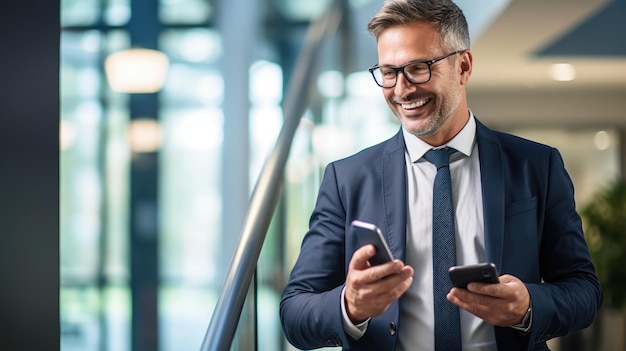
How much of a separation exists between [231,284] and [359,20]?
14.9 feet

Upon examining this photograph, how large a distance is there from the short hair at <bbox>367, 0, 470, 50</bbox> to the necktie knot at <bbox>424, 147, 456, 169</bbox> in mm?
235

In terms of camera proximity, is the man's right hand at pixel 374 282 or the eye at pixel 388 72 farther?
the eye at pixel 388 72

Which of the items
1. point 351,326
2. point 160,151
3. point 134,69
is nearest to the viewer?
point 351,326

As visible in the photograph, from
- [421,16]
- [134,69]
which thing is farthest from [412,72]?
[134,69]

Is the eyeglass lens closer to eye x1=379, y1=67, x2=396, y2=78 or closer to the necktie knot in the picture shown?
eye x1=379, y1=67, x2=396, y2=78

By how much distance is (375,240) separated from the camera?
190cm

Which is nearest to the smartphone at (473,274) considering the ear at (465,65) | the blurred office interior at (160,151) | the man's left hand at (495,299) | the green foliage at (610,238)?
the man's left hand at (495,299)

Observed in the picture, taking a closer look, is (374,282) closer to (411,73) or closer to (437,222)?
(437,222)

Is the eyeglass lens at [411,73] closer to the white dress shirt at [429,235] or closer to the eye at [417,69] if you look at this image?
the eye at [417,69]

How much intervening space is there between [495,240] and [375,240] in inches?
12.9

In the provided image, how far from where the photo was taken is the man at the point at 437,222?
82.0 inches

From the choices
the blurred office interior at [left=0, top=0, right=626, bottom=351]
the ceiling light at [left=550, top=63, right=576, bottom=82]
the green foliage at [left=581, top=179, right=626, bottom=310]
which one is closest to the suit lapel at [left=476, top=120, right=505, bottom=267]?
the blurred office interior at [left=0, top=0, right=626, bottom=351]

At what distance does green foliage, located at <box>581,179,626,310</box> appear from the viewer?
998 centimetres

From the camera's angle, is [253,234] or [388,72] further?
[253,234]
